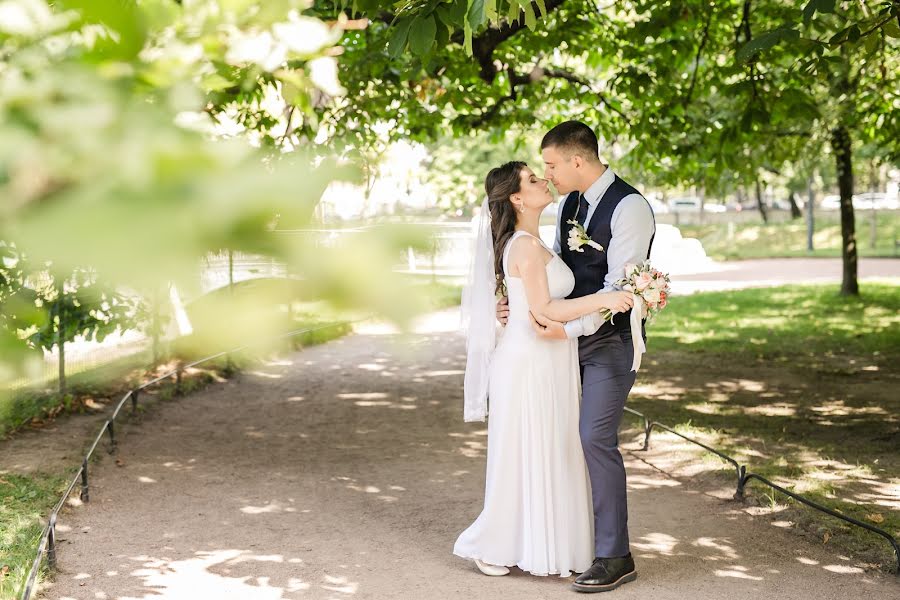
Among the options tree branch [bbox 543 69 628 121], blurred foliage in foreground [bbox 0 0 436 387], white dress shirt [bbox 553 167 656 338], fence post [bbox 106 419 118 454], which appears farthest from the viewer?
tree branch [bbox 543 69 628 121]

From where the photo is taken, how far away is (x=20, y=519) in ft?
22.7

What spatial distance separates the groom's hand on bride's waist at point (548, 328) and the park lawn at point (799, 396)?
2.22m

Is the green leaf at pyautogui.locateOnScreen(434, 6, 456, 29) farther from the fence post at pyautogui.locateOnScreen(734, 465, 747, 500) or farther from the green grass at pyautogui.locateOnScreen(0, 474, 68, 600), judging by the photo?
the fence post at pyautogui.locateOnScreen(734, 465, 747, 500)

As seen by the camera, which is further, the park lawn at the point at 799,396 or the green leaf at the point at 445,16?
the park lawn at the point at 799,396

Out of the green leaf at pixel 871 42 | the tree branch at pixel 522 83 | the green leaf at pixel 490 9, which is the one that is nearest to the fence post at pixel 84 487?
the green leaf at pixel 490 9

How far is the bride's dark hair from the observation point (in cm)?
545

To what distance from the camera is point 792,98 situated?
10.2m

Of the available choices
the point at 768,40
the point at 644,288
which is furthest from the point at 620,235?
the point at 768,40

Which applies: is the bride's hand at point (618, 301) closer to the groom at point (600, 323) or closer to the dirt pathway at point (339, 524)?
the groom at point (600, 323)

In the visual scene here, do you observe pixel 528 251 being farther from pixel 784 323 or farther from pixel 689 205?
pixel 689 205

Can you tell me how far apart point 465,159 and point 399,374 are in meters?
26.1

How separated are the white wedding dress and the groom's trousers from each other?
16cm

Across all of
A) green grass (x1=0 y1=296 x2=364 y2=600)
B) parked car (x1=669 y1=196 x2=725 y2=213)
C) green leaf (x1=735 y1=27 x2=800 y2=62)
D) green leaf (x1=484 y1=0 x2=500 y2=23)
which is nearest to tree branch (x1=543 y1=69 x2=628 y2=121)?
green grass (x1=0 y1=296 x2=364 y2=600)

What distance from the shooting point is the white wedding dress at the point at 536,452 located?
5.60m
